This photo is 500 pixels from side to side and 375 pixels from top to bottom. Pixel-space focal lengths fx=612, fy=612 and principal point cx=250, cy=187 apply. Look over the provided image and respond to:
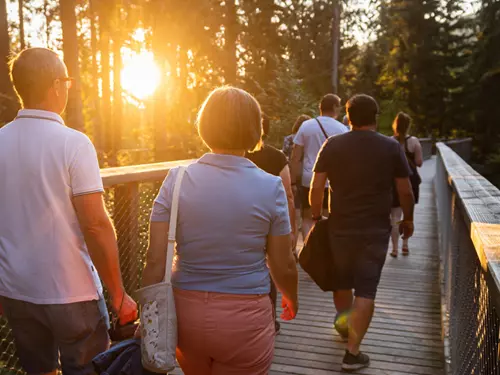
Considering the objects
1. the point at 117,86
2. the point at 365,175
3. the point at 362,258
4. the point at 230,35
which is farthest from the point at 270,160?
the point at 117,86

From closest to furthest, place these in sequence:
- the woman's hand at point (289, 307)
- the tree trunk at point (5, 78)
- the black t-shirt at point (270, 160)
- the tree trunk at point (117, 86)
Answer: the woman's hand at point (289, 307) → the black t-shirt at point (270, 160) → the tree trunk at point (5, 78) → the tree trunk at point (117, 86)

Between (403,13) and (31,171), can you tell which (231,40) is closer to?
(31,171)

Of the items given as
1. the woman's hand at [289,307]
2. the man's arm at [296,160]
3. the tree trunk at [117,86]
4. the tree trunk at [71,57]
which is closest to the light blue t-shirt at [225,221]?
the woman's hand at [289,307]

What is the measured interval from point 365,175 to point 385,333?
1.80 m

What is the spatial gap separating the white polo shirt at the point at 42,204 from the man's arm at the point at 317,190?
255cm

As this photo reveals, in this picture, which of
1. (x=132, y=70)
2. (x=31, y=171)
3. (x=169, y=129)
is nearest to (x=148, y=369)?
(x=31, y=171)

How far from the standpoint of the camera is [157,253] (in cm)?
246

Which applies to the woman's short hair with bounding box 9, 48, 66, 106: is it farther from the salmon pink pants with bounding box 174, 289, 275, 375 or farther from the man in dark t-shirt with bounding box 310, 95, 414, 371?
the man in dark t-shirt with bounding box 310, 95, 414, 371

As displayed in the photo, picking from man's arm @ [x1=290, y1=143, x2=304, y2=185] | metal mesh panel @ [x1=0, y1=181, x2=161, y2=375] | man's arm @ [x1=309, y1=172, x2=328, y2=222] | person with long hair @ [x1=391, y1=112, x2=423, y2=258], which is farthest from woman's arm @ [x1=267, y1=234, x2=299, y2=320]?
person with long hair @ [x1=391, y1=112, x2=423, y2=258]

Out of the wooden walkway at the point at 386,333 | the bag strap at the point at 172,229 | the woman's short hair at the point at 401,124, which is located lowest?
the wooden walkway at the point at 386,333

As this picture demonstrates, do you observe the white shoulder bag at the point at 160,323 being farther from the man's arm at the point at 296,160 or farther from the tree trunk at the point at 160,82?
the tree trunk at the point at 160,82

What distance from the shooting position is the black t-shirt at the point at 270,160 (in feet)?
16.1

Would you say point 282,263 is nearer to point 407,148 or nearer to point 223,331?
point 223,331

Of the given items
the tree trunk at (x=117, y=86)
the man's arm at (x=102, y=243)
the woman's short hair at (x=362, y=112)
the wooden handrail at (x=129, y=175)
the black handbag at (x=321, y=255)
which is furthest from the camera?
the tree trunk at (x=117, y=86)
